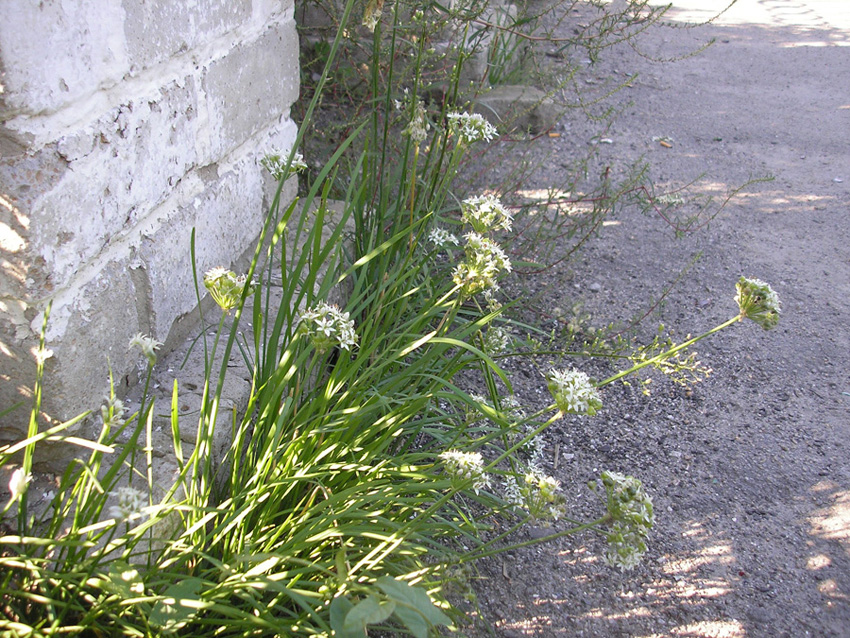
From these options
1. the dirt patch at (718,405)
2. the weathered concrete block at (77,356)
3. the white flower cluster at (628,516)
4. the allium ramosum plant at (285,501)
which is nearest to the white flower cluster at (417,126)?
the allium ramosum plant at (285,501)

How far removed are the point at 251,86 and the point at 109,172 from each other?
0.83m

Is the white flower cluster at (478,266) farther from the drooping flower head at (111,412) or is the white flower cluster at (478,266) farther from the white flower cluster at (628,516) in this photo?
the drooping flower head at (111,412)

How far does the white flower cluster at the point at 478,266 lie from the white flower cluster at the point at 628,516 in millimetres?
461

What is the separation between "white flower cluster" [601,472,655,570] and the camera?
50.1 inches

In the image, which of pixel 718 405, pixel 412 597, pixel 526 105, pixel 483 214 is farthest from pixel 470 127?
pixel 526 105

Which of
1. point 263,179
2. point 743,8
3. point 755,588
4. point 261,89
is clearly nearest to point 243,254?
point 263,179

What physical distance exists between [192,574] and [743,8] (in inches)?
307

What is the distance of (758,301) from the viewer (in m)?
1.44

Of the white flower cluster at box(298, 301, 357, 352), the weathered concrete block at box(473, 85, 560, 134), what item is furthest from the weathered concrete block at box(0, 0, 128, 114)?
the weathered concrete block at box(473, 85, 560, 134)

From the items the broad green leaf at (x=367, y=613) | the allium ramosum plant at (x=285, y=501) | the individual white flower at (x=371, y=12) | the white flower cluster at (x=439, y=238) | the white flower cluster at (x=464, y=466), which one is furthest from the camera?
the white flower cluster at (x=439, y=238)

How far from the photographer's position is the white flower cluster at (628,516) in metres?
1.27

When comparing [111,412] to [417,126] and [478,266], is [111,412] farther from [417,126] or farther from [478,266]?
[417,126]

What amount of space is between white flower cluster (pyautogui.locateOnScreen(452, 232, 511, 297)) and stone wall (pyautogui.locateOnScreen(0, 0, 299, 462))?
31.8 inches

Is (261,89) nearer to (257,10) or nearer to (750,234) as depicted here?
(257,10)
